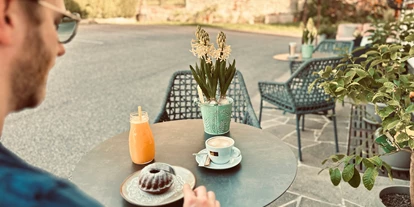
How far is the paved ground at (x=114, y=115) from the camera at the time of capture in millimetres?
2770

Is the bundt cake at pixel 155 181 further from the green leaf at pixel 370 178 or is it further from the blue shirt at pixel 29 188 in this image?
the green leaf at pixel 370 178

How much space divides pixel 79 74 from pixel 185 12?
53.8ft

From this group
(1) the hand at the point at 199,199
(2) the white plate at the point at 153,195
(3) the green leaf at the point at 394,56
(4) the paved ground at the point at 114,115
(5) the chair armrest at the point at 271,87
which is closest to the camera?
(1) the hand at the point at 199,199

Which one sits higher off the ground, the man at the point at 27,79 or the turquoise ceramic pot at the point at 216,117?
the man at the point at 27,79

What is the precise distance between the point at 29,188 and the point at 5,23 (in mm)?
293

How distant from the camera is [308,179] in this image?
2.78 metres

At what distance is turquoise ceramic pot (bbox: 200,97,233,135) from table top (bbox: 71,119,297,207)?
53mm

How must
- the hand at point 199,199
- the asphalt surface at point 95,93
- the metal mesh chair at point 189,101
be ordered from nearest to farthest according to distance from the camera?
the hand at point 199,199 < the metal mesh chair at point 189,101 < the asphalt surface at point 95,93

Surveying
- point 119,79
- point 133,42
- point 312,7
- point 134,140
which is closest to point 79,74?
point 119,79

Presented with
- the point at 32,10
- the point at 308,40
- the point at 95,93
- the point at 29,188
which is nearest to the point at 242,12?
the point at 95,93

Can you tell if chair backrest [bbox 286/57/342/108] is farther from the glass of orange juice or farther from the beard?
the beard

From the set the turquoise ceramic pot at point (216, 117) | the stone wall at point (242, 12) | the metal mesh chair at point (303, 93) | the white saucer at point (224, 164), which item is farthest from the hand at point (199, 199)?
the stone wall at point (242, 12)

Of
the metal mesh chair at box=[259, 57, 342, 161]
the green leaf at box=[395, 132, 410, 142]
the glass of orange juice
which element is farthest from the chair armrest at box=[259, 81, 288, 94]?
the glass of orange juice

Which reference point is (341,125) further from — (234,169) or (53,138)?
(53,138)
